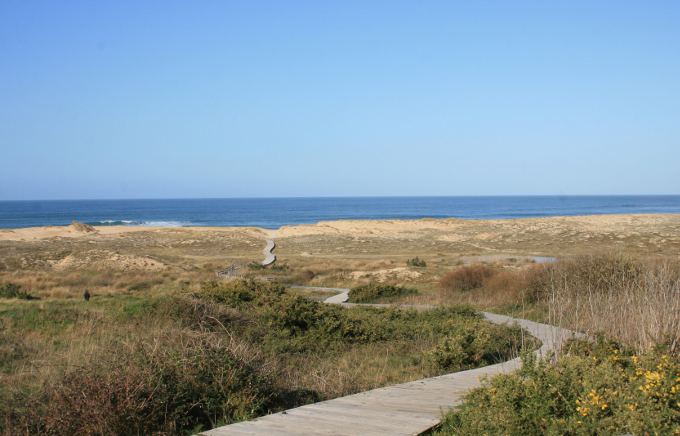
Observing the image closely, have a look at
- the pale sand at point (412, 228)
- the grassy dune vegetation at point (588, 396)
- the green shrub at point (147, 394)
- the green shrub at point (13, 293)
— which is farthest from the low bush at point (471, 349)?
the pale sand at point (412, 228)

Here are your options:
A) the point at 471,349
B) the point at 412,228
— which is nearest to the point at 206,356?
the point at 471,349

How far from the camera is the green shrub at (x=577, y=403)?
3.96 meters

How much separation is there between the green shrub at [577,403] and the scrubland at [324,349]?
0.6 inches

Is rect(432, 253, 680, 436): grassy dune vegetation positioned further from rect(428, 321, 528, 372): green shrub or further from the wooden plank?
rect(428, 321, 528, 372): green shrub

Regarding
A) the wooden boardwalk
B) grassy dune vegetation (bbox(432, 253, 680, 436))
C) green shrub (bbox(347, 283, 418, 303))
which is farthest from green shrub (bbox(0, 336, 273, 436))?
the wooden boardwalk

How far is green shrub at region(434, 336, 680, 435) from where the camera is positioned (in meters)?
3.96

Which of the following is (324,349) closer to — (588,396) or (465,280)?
(588,396)

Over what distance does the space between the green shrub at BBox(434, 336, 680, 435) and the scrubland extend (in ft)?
0.05

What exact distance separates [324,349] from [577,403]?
7401mm

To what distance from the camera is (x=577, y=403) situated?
4.33 m

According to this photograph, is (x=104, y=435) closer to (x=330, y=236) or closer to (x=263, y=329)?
(x=263, y=329)

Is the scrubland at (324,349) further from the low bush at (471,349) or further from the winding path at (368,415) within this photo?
the winding path at (368,415)

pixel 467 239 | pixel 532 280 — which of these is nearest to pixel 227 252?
pixel 467 239

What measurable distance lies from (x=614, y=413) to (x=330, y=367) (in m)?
5.57
